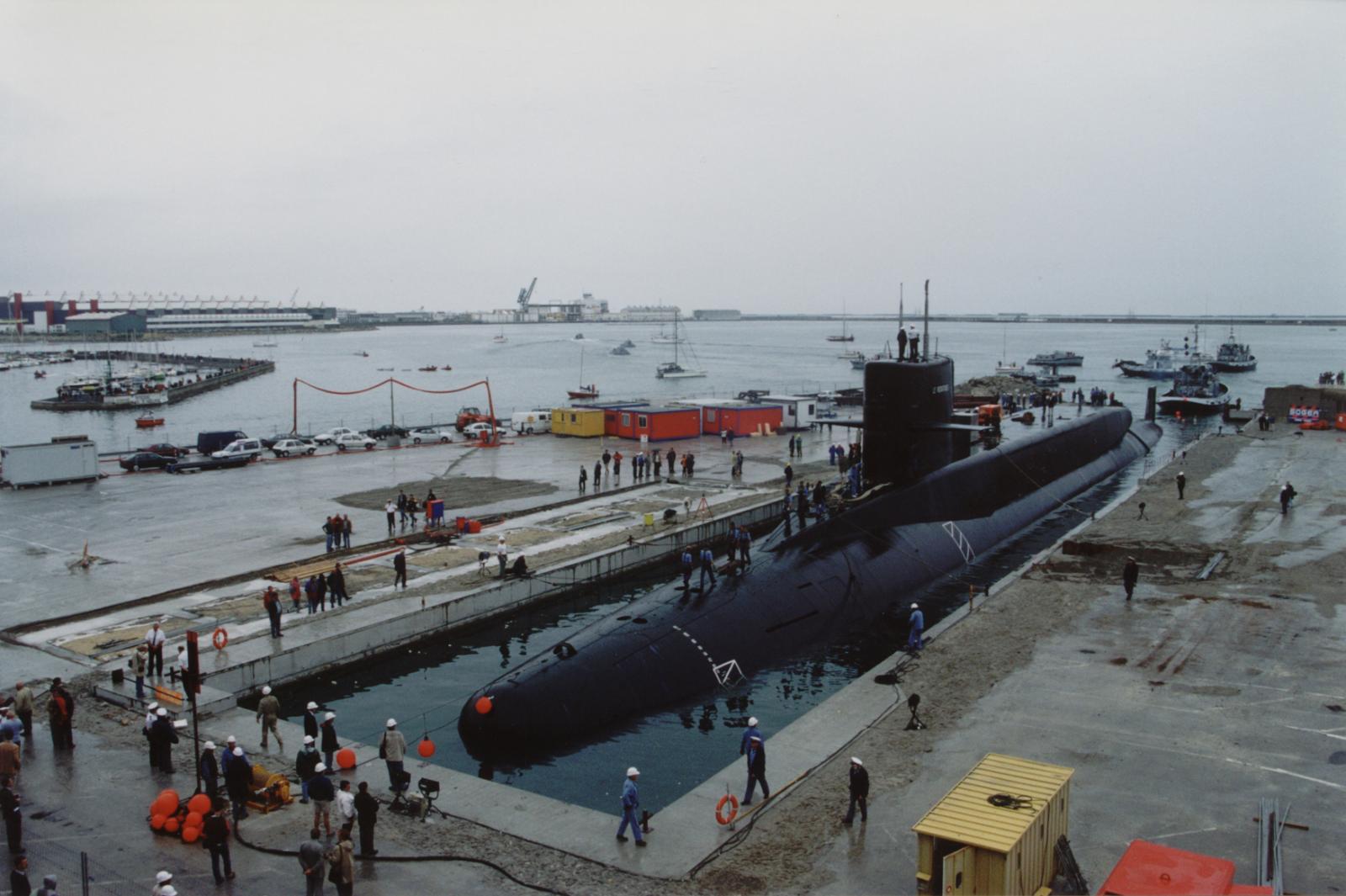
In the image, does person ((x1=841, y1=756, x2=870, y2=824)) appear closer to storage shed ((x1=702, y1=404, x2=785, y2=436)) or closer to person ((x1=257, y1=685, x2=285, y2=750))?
person ((x1=257, y1=685, x2=285, y2=750))

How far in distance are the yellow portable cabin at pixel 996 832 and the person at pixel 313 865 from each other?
501cm

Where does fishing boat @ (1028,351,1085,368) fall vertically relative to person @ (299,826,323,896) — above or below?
above

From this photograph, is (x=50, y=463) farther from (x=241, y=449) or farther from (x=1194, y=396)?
(x=1194, y=396)

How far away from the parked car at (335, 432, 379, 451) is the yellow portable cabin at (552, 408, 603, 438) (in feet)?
27.6

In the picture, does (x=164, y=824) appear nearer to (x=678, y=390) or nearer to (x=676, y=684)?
(x=676, y=684)

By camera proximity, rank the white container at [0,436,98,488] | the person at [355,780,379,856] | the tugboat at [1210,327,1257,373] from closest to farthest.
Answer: the person at [355,780,379,856]
the white container at [0,436,98,488]
the tugboat at [1210,327,1257,373]

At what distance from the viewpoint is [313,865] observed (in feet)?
28.6

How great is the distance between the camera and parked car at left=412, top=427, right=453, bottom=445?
4756 cm

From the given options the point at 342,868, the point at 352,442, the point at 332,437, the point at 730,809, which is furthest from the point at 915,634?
the point at 332,437

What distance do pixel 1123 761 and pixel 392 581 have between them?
1508 centimetres

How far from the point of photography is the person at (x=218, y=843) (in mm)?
9383

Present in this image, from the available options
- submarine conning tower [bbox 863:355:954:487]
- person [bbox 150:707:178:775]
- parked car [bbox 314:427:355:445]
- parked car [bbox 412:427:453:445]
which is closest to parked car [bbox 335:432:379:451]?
parked car [bbox 314:427:355:445]

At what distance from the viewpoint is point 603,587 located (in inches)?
936

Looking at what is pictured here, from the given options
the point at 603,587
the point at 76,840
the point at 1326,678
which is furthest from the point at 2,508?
the point at 1326,678
